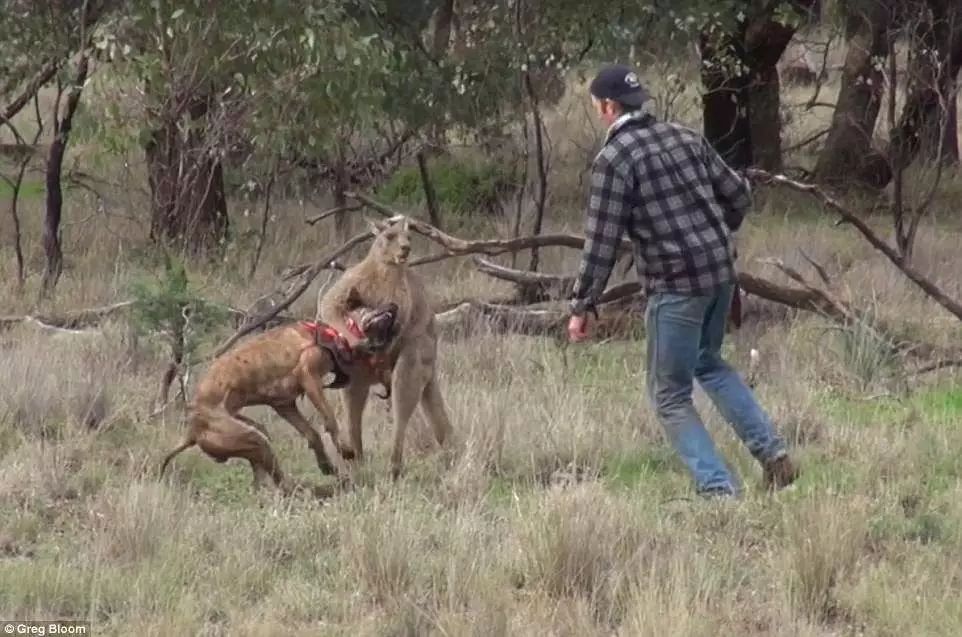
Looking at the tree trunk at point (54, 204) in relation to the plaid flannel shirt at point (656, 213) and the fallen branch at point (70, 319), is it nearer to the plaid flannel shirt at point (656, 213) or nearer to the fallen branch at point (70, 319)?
the fallen branch at point (70, 319)

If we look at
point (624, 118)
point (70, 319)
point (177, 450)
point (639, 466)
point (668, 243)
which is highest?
point (624, 118)

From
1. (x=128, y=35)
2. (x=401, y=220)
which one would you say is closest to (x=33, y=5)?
(x=128, y=35)

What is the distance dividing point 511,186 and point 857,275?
6.23 metres

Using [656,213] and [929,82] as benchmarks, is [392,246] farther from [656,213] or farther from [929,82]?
[929,82]

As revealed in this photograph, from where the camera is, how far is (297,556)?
6605 millimetres

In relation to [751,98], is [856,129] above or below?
below

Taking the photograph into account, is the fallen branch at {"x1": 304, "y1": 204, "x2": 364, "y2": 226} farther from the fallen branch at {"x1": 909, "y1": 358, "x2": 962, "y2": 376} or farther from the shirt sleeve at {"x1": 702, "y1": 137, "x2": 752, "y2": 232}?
the shirt sleeve at {"x1": 702, "y1": 137, "x2": 752, "y2": 232}

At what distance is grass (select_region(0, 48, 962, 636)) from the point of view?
19.4 feet

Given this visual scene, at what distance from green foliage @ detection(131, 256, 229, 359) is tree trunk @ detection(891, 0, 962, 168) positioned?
724 centimetres

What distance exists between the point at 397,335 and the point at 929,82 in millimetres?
10715

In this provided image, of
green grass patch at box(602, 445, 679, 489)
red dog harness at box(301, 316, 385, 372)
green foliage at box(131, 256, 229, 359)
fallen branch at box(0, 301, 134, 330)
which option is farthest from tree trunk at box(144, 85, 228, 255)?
green grass patch at box(602, 445, 679, 489)

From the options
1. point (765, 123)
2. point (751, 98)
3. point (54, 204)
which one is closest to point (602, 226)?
point (54, 204)

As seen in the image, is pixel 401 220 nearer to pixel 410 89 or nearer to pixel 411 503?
pixel 411 503

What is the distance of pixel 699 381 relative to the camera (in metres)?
7.72
